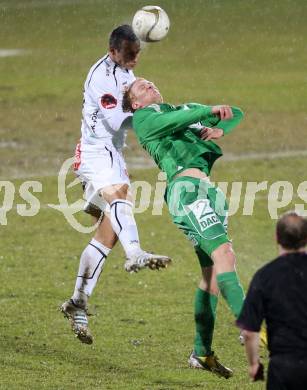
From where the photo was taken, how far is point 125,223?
12.0 metres

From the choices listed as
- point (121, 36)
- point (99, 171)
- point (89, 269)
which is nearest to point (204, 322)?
point (89, 269)

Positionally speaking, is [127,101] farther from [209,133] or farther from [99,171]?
[99,171]

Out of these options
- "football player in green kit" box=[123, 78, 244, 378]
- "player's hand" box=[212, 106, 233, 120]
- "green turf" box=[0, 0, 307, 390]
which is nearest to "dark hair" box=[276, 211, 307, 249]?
"football player in green kit" box=[123, 78, 244, 378]

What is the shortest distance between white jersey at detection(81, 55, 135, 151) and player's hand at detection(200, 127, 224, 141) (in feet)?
3.89

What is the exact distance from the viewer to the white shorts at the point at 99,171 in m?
12.4

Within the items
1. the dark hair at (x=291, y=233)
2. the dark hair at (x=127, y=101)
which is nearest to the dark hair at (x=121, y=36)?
the dark hair at (x=127, y=101)

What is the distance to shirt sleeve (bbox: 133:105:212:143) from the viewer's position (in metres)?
10.5

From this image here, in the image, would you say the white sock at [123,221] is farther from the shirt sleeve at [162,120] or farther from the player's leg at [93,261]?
the shirt sleeve at [162,120]

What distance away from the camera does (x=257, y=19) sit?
47.3 m

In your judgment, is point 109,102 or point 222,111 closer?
point 222,111

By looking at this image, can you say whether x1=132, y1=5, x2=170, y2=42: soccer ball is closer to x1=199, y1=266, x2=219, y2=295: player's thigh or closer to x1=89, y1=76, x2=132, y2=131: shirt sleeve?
x1=89, y1=76, x2=132, y2=131: shirt sleeve

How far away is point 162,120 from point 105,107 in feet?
5.11

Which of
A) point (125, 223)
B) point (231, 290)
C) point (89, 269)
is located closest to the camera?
point (231, 290)

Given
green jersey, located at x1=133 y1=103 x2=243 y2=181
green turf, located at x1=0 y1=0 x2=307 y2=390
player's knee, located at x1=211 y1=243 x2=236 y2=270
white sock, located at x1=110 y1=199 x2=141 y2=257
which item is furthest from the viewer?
green turf, located at x1=0 y1=0 x2=307 y2=390
